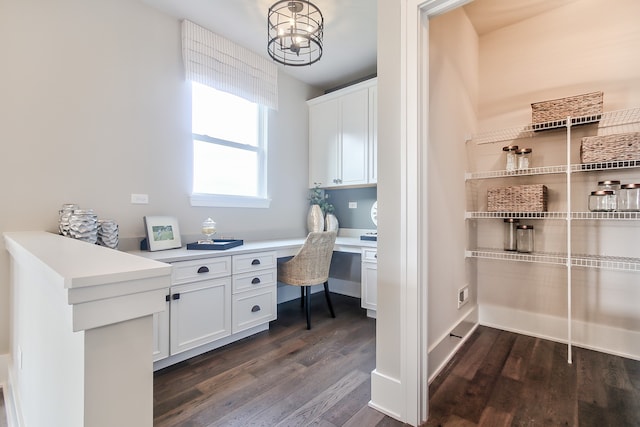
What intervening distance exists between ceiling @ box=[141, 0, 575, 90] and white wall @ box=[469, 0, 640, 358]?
0.63 feet

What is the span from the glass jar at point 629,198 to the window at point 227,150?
2.94m

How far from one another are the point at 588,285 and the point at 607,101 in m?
1.39

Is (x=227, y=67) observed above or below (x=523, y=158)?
above

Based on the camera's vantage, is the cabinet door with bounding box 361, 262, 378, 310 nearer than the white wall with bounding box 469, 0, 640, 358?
No

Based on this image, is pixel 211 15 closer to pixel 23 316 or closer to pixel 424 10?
pixel 424 10

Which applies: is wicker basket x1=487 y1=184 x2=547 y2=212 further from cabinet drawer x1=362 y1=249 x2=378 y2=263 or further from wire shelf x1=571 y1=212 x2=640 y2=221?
cabinet drawer x1=362 y1=249 x2=378 y2=263

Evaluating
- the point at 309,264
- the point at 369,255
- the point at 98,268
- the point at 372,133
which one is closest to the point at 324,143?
the point at 372,133

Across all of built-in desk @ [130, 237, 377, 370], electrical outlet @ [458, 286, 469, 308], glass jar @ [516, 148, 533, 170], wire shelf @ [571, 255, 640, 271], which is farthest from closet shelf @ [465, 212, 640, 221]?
built-in desk @ [130, 237, 377, 370]

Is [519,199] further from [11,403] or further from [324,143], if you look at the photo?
[11,403]

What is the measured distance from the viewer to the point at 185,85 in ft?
8.59

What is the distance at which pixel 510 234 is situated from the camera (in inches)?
98.9

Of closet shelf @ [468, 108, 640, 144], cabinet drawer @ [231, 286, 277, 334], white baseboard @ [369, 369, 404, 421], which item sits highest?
closet shelf @ [468, 108, 640, 144]

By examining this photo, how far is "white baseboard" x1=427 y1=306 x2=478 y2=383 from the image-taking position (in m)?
1.82

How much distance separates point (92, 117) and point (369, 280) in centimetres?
265
